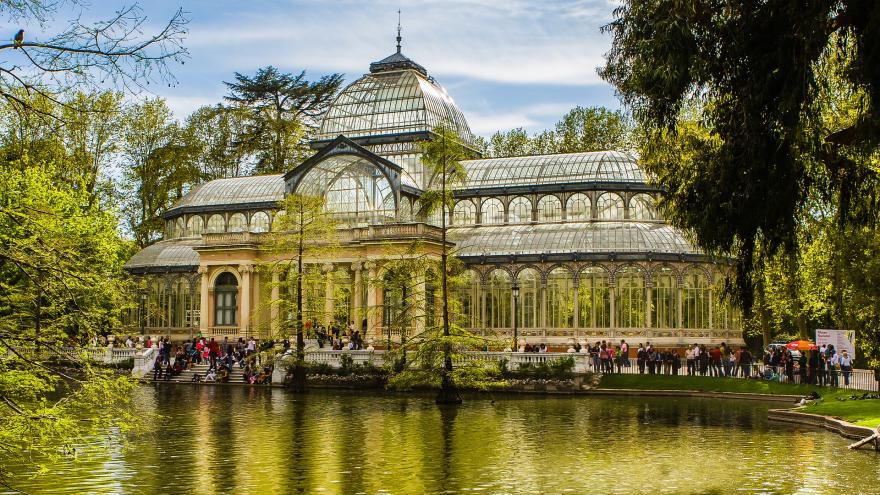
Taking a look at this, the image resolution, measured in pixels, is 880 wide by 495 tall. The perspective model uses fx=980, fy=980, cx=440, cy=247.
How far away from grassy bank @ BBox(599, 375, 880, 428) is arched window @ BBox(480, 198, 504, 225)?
18.5 m

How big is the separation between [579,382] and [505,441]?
1665cm

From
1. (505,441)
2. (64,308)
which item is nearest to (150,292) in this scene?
(505,441)

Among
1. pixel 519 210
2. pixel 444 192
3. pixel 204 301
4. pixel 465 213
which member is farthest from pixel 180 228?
pixel 444 192

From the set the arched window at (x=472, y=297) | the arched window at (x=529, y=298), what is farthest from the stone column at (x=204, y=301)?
the arched window at (x=529, y=298)

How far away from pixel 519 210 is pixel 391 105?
12006 mm

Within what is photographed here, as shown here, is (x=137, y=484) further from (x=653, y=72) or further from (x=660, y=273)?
(x=660, y=273)

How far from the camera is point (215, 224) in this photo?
208 ft

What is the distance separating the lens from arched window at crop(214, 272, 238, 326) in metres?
57.1

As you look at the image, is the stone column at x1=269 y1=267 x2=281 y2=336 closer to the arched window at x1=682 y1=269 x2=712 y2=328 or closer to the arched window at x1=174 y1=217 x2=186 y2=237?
the arched window at x1=174 y1=217 x2=186 y2=237

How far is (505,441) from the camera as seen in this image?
23.8 meters

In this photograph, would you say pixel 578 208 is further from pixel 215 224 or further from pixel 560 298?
pixel 215 224

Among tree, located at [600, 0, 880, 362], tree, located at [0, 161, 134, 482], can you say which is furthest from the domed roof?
tree, located at [0, 161, 134, 482]

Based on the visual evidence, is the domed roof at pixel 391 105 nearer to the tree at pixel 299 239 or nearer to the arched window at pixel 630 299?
the arched window at pixel 630 299

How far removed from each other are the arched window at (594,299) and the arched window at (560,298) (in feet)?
1.71
